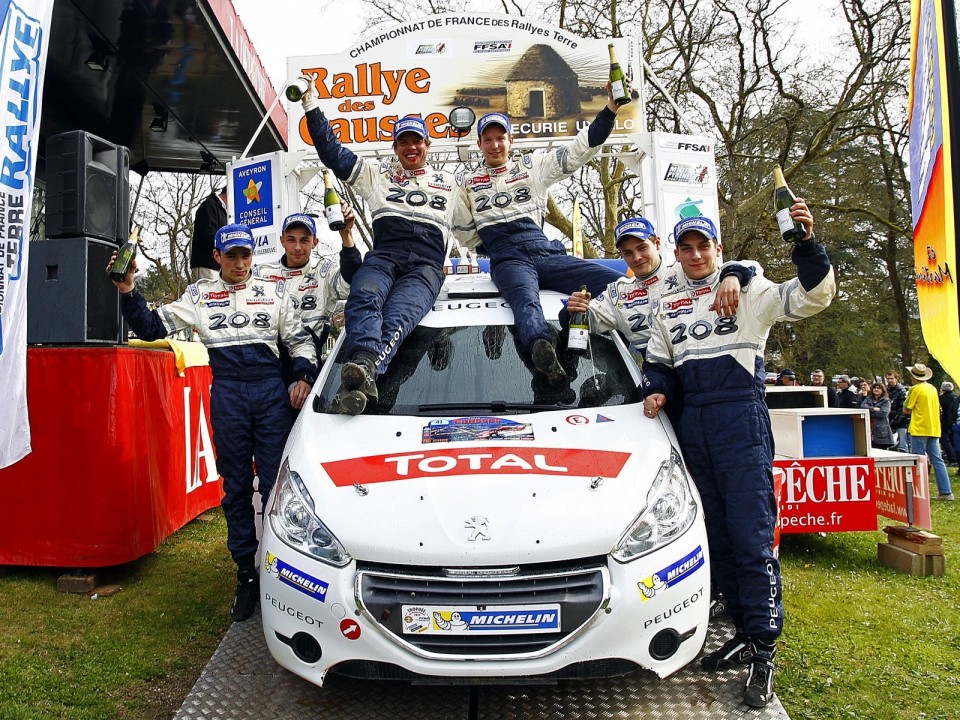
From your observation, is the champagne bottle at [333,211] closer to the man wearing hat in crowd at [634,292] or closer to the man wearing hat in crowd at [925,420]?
the man wearing hat in crowd at [634,292]

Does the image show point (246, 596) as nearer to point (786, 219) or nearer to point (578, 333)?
point (578, 333)

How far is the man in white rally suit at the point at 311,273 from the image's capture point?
14.6 feet

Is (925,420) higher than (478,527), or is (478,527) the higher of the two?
(478,527)

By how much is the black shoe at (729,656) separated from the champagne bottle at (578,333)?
1507mm

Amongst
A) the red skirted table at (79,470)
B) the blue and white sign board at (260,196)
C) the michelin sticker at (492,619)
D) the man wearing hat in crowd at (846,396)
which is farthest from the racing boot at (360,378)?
the man wearing hat in crowd at (846,396)

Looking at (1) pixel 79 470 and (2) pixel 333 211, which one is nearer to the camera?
(2) pixel 333 211

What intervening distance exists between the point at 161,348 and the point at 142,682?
2540 mm

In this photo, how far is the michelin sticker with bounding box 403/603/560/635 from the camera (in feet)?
8.34

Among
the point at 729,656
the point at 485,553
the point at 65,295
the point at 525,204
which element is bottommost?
the point at 729,656

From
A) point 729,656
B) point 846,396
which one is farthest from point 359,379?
point 846,396

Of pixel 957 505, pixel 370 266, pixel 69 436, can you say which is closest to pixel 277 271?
pixel 370 266

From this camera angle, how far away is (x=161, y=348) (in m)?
5.34

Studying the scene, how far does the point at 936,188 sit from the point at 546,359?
1730 millimetres

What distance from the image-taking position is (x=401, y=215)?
446cm
